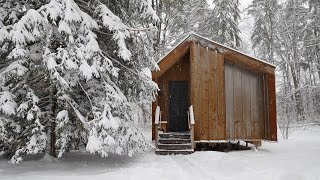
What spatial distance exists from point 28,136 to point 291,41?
26974 mm

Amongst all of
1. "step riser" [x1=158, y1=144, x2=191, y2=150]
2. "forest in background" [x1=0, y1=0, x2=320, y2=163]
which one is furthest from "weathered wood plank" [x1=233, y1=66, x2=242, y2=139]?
"forest in background" [x1=0, y1=0, x2=320, y2=163]

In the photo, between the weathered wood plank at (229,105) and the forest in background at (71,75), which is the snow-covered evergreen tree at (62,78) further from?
the weathered wood plank at (229,105)

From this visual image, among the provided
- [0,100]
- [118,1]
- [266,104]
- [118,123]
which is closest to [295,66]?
[266,104]

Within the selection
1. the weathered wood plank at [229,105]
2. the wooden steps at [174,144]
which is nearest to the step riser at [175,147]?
the wooden steps at [174,144]

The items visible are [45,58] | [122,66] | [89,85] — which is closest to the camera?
[45,58]

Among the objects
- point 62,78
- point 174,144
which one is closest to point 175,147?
point 174,144

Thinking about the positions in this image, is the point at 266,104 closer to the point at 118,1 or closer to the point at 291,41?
the point at 118,1

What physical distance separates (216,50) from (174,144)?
13.6ft

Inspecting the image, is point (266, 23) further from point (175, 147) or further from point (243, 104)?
point (175, 147)

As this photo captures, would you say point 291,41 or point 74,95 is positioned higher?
point 291,41

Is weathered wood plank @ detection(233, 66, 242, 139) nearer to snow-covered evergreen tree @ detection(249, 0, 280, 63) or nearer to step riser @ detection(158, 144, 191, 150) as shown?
step riser @ detection(158, 144, 191, 150)

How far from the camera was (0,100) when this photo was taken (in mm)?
8961

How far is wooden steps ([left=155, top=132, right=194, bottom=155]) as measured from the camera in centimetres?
1291

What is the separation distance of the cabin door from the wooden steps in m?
2.30
